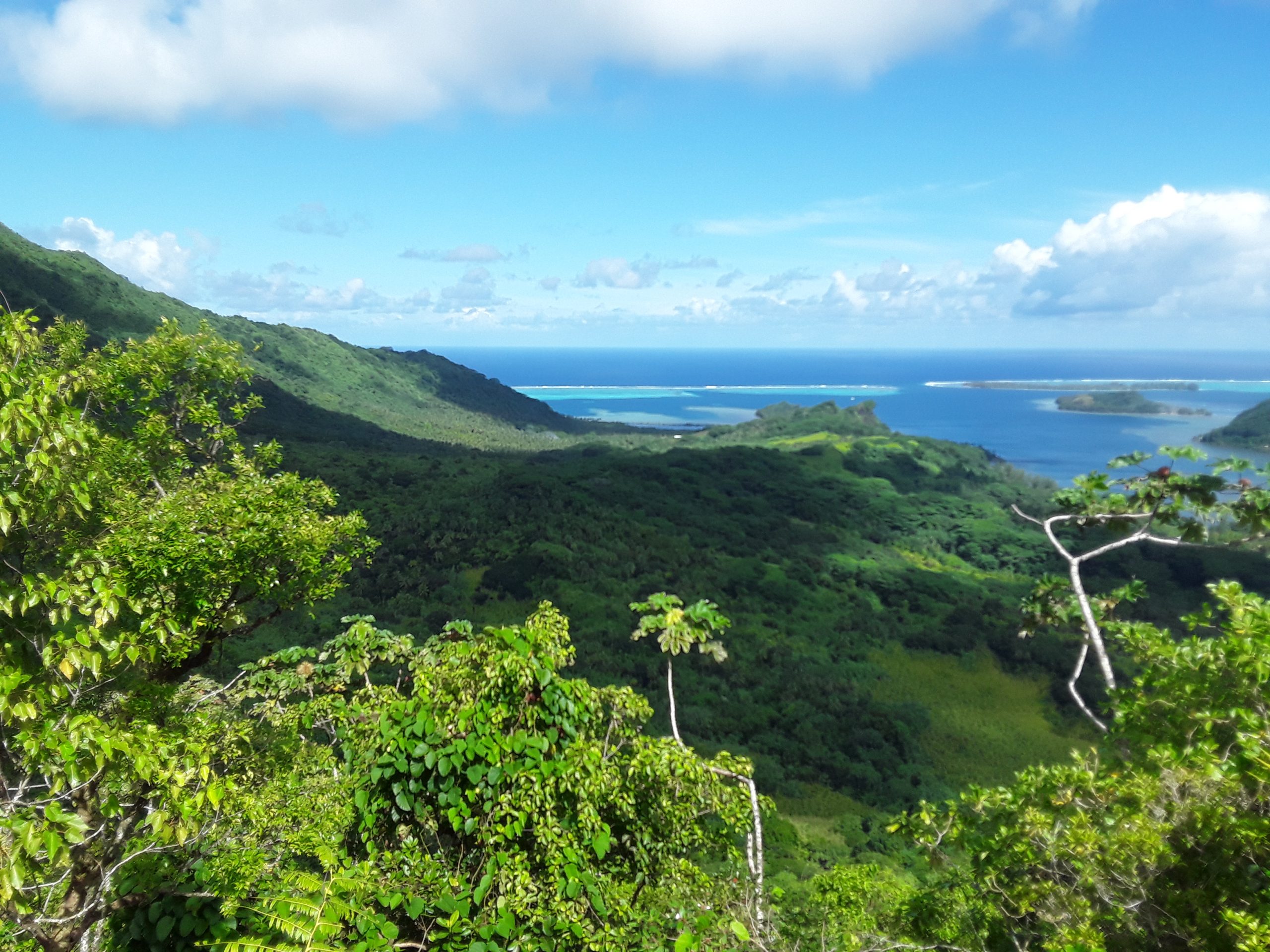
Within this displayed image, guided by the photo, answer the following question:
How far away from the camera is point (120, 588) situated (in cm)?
438

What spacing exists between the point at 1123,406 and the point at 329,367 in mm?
185790

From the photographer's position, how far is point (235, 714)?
10.0m

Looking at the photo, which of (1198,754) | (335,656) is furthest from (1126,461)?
(335,656)

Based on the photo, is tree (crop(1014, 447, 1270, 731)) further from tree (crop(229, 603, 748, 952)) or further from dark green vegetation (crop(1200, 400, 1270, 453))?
dark green vegetation (crop(1200, 400, 1270, 453))

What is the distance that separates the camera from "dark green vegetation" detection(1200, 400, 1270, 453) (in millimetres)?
107875

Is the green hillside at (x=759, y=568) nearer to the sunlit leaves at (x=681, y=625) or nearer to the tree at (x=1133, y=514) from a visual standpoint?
the sunlit leaves at (x=681, y=625)

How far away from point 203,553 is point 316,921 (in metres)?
5.32

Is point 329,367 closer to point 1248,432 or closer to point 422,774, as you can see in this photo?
point 422,774

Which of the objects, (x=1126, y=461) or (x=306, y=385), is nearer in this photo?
(x=1126, y=461)

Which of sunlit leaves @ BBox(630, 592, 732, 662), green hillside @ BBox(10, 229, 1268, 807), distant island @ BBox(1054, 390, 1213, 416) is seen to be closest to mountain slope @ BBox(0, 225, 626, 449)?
green hillside @ BBox(10, 229, 1268, 807)

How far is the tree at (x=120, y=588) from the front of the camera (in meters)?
4.01

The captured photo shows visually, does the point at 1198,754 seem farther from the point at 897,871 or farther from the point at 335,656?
the point at 897,871

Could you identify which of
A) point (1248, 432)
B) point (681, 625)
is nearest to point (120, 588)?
point (681, 625)

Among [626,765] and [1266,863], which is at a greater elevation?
[1266,863]
